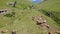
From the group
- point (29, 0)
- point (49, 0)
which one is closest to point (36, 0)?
point (29, 0)

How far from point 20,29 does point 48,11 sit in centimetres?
800

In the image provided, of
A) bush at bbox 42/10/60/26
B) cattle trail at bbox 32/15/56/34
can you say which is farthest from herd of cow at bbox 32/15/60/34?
bush at bbox 42/10/60/26

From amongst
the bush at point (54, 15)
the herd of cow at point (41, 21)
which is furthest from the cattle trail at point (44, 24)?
the bush at point (54, 15)

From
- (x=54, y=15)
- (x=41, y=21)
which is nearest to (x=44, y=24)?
(x=41, y=21)

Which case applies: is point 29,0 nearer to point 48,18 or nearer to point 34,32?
point 48,18

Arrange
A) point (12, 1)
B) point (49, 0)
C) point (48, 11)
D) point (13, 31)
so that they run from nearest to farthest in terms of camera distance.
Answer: point (13, 31), point (48, 11), point (49, 0), point (12, 1)

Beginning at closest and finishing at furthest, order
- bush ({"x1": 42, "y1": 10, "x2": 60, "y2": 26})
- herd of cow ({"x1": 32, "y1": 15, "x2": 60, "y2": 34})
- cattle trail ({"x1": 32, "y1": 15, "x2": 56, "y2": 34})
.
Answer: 1. cattle trail ({"x1": 32, "y1": 15, "x2": 56, "y2": 34})
2. herd of cow ({"x1": 32, "y1": 15, "x2": 60, "y2": 34})
3. bush ({"x1": 42, "y1": 10, "x2": 60, "y2": 26})

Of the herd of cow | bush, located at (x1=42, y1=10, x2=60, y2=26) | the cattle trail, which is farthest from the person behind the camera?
bush, located at (x1=42, y1=10, x2=60, y2=26)

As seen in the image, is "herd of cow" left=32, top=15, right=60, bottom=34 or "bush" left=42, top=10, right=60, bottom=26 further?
"bush" left=42, top=10, right=60, bottom=26

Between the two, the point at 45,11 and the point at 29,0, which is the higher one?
the point at 45,11

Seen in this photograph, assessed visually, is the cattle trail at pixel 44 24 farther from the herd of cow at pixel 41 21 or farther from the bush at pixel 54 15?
the bush at pixel 54 15

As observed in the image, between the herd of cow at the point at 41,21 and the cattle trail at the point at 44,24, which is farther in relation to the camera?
the herd of cow at the point at 41,21

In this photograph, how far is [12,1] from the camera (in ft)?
173

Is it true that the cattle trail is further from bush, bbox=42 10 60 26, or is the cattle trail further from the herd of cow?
bush, bbox=42 10 60 26
